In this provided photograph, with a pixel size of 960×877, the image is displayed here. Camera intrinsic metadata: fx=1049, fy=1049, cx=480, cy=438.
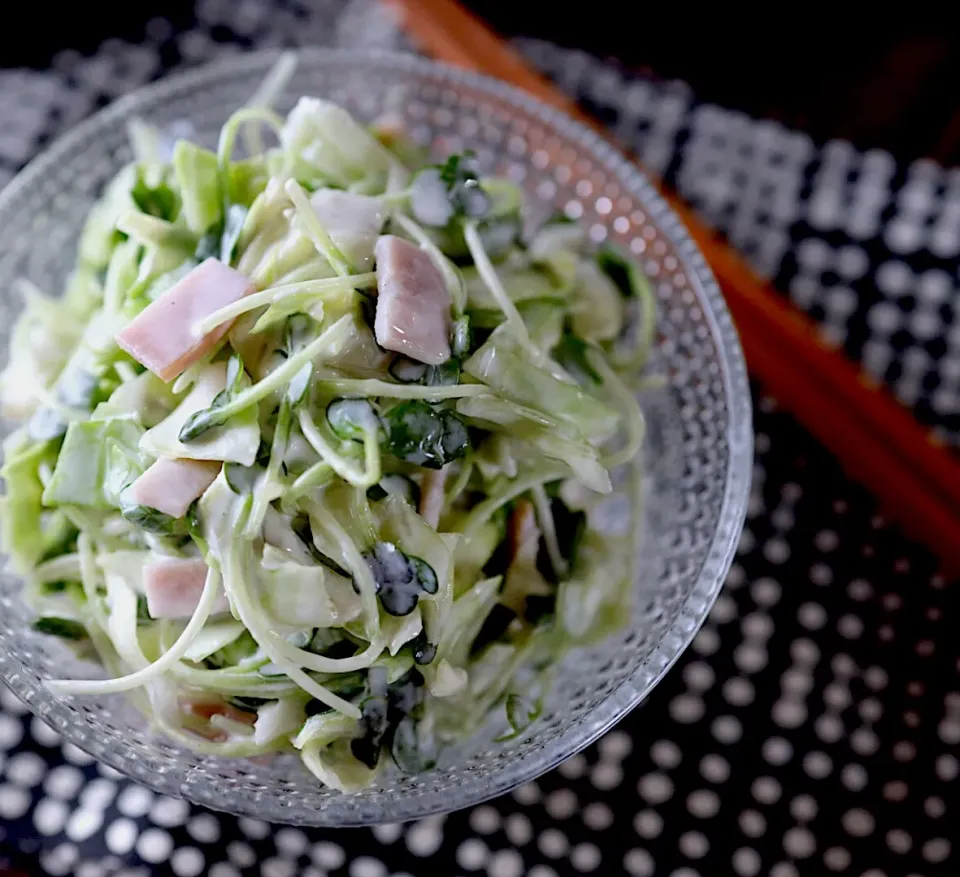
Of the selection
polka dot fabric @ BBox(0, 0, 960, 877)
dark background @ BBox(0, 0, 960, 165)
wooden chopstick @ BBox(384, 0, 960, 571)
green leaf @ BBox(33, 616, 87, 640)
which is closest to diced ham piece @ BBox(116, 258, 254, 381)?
green leaf @ BBox(33, 616, 87, 640)

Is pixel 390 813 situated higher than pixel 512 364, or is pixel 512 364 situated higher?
pixel 512 364

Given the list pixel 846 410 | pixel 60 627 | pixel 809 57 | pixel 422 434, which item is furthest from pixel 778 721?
pixel 809 57

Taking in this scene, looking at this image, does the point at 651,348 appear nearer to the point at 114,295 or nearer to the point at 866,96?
the point at 114,295

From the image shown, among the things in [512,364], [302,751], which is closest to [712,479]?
[512,364]

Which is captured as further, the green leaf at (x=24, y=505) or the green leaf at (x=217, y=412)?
the green leaf at (x=24, y=505)

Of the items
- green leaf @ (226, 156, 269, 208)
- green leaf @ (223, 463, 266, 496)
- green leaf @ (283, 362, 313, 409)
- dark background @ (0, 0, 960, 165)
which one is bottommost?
dark background @ (0, 0, 960, 165)

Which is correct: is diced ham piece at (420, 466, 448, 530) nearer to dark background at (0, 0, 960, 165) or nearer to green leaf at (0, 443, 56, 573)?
green leaf at (0, 443, 56, 573)

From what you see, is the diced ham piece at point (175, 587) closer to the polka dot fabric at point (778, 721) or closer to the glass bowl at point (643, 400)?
the glass bowl at point (643, 400)

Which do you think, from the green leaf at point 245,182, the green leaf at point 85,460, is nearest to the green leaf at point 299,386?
the green leaf at point 85,460
